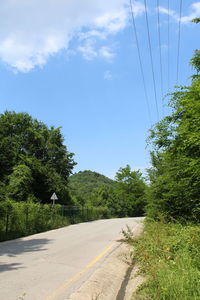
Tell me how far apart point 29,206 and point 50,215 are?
3.93m

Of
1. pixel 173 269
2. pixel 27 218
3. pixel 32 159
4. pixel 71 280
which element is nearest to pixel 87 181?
pixel 32 159

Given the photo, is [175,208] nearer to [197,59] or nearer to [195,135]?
[197,59]

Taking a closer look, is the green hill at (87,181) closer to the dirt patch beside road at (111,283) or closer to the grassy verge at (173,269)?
the dirt patch beside road at (111,283)

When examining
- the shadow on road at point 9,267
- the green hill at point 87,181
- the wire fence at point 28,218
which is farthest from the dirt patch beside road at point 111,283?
the green hill at point 87,181

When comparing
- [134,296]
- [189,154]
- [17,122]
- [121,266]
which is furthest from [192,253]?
[17,122]

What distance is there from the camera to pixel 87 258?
950 cm

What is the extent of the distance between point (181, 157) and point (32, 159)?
28006 mm

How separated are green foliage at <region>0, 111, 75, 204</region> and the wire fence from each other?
23.4ft

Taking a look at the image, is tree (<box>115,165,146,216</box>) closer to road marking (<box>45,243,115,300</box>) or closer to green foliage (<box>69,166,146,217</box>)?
Result: green foliage (<box>69,166,146,217</box>)

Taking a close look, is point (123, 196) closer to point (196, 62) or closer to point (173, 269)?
point (196, 62)

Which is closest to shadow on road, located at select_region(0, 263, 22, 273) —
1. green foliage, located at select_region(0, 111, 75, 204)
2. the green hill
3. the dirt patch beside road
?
the dirt patch beside road

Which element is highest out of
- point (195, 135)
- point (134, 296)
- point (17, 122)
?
point (17, 122)

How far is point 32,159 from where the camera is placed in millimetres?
35531

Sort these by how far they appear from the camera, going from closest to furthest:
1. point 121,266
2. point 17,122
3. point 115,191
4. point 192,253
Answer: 1. point 192,253
2. point 121,266
3. point 17,122
4. point 115,191
